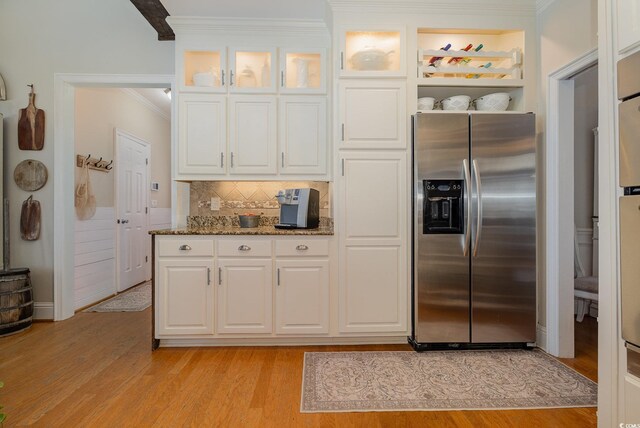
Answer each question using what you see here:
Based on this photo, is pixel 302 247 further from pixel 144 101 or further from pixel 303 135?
pixel 144 101

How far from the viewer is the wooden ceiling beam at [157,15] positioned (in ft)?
9.07

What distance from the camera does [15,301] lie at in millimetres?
2990

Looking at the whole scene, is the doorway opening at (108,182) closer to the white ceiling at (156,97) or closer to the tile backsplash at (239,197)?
the white ceiling at (156,97)

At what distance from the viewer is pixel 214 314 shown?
272 centimetres

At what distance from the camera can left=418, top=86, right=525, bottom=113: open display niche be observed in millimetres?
2881

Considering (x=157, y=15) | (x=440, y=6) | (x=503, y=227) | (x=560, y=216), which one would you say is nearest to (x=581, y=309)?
(x=560, y=216)

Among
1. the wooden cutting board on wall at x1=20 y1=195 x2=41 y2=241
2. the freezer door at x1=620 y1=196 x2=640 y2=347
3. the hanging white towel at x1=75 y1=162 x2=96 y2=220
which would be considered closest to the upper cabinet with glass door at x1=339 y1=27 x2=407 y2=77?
the freezer door at x1=620 y1=196 x2=640 y2=347

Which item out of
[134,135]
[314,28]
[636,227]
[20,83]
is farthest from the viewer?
[134,135]

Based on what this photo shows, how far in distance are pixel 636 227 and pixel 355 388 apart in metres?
1.66

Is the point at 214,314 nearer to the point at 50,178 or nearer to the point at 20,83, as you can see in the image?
the point at 50,178

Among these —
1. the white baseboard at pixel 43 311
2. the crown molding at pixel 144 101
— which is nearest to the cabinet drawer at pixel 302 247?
the white baseboard at pixel 43 311

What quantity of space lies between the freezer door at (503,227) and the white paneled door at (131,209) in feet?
14.0

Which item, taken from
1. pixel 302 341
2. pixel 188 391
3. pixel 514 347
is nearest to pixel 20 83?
pixel 188 391

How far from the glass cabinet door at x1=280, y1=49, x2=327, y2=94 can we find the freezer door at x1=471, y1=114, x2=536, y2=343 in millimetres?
1371
